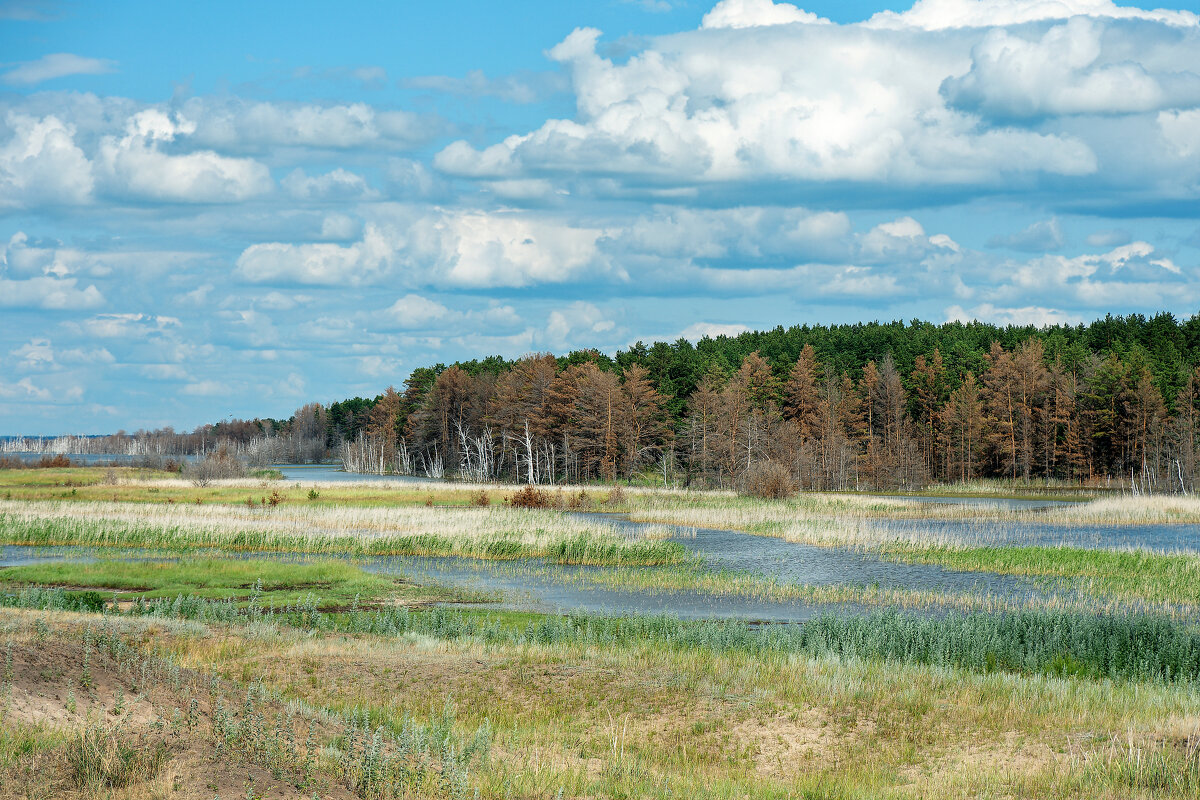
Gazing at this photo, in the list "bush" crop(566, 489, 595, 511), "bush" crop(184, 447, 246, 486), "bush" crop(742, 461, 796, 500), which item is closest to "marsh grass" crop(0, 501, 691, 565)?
"bush" crop(566, 489, 595, 511)

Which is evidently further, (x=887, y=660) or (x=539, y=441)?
(x=539, y=441)

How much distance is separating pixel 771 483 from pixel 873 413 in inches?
1980

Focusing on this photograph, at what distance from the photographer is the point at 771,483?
71.3 metres

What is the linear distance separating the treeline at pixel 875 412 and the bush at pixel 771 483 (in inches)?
13.1

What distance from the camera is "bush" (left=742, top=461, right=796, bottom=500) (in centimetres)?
7094

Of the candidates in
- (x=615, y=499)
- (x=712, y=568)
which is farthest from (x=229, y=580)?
(x=615, y=499)

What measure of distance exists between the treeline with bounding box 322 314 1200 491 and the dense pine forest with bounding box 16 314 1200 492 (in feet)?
0.78

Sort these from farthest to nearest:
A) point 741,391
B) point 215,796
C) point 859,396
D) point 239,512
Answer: point 859,396, point 741,391, point 239,512, point 215,796

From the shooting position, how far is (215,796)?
925 centimetres

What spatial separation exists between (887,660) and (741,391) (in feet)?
260

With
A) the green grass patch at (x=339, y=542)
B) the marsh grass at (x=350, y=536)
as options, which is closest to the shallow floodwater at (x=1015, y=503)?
the marsh grass at (x=350, y=536)

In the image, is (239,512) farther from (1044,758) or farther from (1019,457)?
(1019,457)

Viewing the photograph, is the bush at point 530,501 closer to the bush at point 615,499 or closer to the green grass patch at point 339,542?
the bush at point 615,499

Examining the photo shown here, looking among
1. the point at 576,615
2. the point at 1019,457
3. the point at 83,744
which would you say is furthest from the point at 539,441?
the point at 83,744
